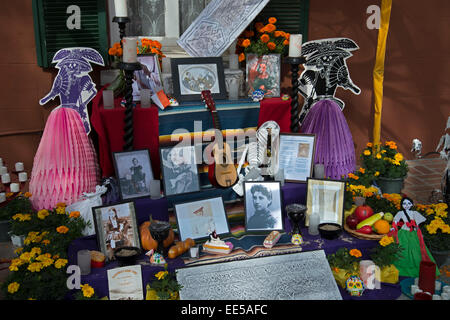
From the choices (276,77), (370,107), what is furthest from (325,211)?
(370,107)

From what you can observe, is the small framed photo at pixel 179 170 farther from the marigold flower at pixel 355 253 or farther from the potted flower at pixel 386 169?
the potted flower at pixel 386 169

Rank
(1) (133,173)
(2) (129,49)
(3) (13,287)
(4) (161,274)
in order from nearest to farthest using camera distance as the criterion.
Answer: (3) (13,287) → (4) (161,274) → (2) (129,49) → (1) (133,173)

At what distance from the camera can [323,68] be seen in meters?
5.13

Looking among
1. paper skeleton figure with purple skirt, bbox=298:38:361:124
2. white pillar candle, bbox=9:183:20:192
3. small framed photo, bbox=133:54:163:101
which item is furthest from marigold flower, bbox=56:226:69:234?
paper skeleton figure with purple skirt, bbox=298:38:361:124

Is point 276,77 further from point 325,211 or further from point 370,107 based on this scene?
point 370,107

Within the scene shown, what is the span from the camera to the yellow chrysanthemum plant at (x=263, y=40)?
14.0 feet

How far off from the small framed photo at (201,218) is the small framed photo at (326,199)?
0.68 m

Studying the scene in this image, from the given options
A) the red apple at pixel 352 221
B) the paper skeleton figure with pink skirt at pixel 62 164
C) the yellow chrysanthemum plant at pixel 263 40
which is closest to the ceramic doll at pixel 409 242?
the red apple at pixel 352 221

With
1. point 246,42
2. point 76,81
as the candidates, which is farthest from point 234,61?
point 76,81

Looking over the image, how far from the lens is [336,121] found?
428 cm

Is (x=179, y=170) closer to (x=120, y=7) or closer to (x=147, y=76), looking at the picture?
(x=147, y=76)

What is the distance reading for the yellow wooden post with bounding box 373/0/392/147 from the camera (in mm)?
5281

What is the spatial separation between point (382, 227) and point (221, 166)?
4.26 feet

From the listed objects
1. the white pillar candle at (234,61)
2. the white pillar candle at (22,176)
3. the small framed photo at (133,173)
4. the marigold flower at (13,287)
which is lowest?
the marigold flower at (13,287)
